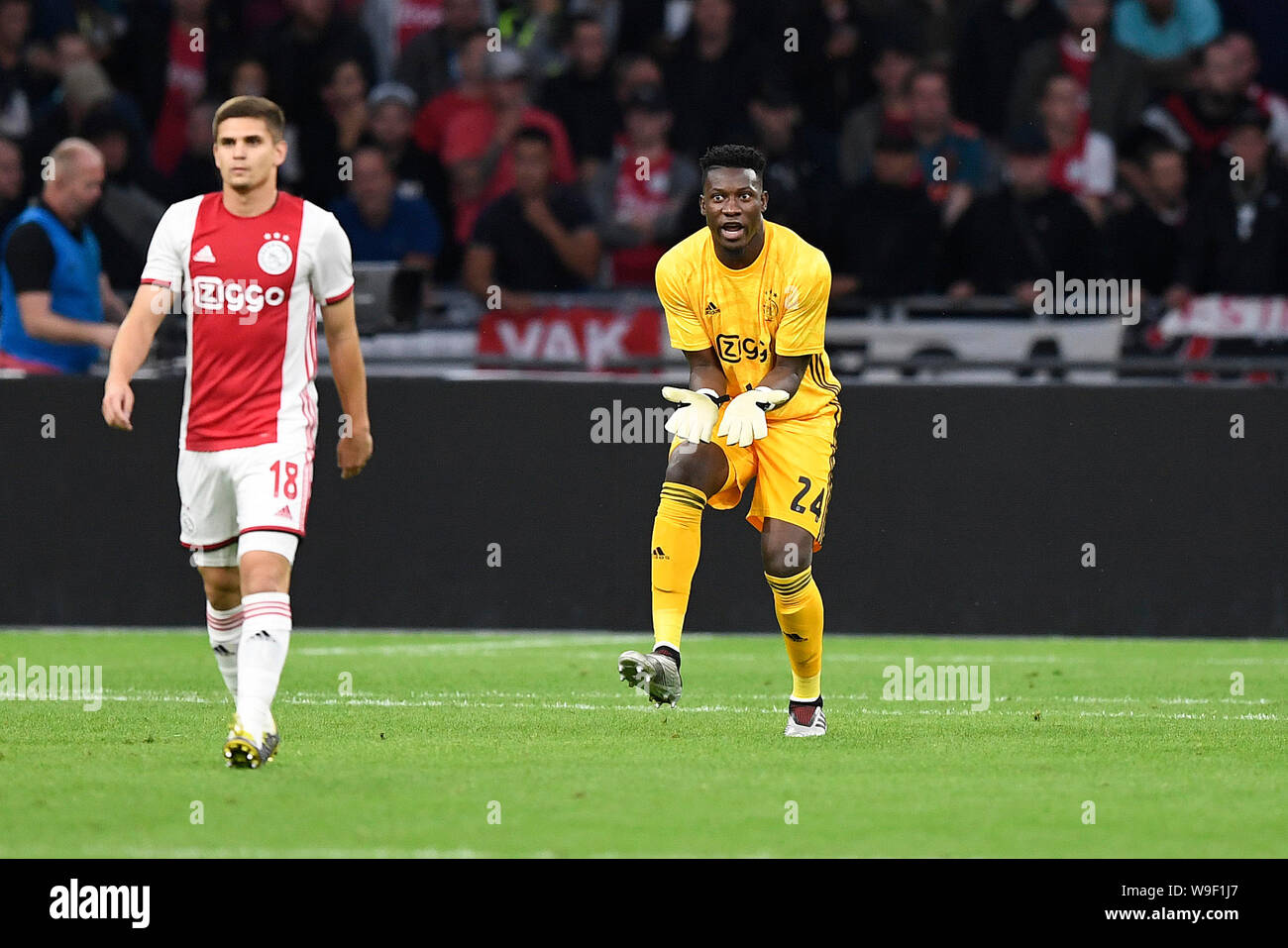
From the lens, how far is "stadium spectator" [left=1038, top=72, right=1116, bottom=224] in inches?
628

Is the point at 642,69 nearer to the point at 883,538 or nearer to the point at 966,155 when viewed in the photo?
the point at 966,155

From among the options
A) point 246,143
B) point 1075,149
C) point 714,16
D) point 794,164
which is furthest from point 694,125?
point 246,143

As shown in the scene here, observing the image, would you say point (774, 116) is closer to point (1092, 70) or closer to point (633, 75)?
point (633, 75)

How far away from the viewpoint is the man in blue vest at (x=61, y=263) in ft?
42.7

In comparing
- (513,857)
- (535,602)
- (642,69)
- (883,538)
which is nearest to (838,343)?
(883,538)

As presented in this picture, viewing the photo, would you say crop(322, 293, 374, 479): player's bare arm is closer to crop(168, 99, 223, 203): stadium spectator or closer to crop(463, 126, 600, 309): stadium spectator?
crop(463, 126, 600, 309): stadium spectator

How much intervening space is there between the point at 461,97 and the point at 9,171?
338cm

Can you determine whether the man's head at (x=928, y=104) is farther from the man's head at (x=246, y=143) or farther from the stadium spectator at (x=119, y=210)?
the man's head at (x=246, y=143)

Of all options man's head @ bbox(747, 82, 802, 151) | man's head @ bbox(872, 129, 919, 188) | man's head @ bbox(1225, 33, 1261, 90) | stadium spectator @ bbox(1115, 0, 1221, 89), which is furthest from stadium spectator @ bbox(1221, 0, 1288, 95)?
man's head @ bbox(747, 82, 802, 151)

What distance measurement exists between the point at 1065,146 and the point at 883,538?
453cm

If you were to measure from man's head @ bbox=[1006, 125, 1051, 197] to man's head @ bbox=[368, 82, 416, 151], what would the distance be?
4.40 metres

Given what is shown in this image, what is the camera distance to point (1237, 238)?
15.2 meters

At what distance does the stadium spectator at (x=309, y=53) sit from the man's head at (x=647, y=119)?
226cm

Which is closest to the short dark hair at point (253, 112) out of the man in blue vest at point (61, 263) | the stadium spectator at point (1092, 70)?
the man in blue vest at point (61, 263)
